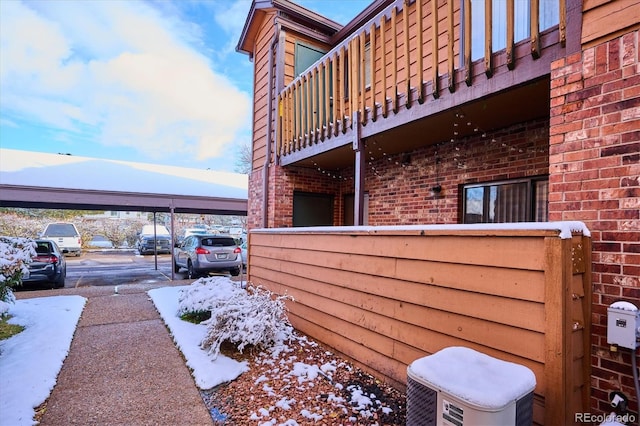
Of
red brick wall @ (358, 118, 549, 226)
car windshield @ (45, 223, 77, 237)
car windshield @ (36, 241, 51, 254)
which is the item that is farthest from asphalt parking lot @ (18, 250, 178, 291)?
red brick wall @ (358, 118, 549, 226)

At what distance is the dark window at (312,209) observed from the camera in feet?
22.8

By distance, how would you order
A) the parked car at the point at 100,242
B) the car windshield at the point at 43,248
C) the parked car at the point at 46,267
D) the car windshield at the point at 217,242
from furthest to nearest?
the parked car at the point at 100,242
the car windshield at the point at 217,242
the car windshield at the point at 43,248
the parked car at the point at 46,267

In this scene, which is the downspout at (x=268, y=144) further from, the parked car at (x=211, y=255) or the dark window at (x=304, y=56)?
the parked car at (x=211, y=255)

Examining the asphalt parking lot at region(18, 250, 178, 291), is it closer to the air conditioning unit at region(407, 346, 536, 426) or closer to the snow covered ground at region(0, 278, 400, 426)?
the snow covered ground at region(0, 278, 400, 426)

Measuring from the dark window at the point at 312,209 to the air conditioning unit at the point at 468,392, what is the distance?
5197 mm

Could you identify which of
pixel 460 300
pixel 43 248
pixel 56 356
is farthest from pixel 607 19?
pixel 43 248

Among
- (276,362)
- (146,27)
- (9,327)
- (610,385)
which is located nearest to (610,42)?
(610,385)

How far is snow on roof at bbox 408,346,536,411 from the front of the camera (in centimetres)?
152

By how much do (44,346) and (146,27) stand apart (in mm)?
12524

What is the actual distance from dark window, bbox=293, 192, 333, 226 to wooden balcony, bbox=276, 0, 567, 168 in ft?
3.02

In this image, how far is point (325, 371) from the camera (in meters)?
3.38

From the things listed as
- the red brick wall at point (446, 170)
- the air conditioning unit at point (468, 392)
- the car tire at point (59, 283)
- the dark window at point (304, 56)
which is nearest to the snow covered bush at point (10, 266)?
the air conditioning unit at point (468, 392)

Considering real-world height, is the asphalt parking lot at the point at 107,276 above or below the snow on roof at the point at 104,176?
below

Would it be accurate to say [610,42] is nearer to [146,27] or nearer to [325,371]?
[325,371]
